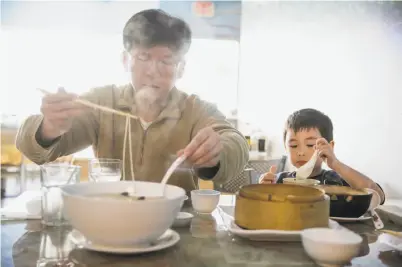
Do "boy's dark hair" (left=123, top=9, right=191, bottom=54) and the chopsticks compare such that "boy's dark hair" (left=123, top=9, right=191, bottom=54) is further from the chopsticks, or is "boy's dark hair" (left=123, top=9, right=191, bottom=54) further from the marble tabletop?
the marble tabletop

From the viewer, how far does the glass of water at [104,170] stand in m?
1.01

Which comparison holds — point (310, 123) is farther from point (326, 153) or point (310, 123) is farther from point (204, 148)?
point (204, 148)

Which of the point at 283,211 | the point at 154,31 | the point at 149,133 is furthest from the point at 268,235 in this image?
the point at 154,31

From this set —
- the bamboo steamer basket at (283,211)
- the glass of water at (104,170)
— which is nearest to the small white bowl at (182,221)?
the bamboo steamer basket at (283,211)

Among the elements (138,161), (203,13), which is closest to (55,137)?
(138,161)

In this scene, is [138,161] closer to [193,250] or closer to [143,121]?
[143,121]

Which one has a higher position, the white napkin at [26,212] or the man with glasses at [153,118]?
the man with glasses at [153,118]

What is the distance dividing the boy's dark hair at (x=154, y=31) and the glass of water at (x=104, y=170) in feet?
1.79

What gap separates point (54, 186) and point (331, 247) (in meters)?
0.55

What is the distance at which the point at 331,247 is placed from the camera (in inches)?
25.1

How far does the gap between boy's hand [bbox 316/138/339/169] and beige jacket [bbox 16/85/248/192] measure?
1.14 ft

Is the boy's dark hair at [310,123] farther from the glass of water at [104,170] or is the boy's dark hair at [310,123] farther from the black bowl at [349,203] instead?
the glass of water at [104,170]

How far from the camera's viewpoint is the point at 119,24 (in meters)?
1.68

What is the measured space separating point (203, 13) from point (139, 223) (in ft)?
5.46
